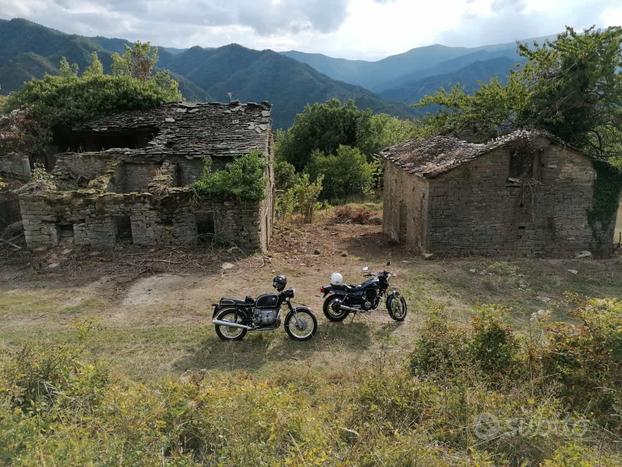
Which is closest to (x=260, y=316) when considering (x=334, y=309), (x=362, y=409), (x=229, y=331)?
(x=229, y=331)

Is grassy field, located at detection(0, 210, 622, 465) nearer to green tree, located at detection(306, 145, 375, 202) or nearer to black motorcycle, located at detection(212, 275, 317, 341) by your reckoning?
black motorcycle, located at detection(212, 275, 317, 341)

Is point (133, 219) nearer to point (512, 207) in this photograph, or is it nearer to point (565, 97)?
point (512, 207)

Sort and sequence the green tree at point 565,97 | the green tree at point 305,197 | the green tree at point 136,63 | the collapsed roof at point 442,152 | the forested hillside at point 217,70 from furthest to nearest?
the forested hillside at point 217,70 → the green tree at point 136,63 → the green tree at point 305,197 → the green tree at point 565,97 → the collapsed roof at point 442,152

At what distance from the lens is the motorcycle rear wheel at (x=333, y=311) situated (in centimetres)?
841

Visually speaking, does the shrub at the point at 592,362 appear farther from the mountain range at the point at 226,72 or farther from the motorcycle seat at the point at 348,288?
the mountain range at the point at 226,72

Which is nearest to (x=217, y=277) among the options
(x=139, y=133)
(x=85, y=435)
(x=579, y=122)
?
(x=85, y=435)

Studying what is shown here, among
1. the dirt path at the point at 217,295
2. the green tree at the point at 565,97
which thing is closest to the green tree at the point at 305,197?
the dirt path at the point at 217,295

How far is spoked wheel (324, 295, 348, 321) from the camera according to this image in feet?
27.5

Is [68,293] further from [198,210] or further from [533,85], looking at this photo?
[533,85]

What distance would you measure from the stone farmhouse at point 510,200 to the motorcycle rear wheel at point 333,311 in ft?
20.6

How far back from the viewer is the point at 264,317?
7.71m

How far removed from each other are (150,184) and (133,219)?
1.30 m

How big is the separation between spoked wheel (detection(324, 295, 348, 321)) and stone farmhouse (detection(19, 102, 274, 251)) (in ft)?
15.8

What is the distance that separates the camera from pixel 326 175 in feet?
95.8
